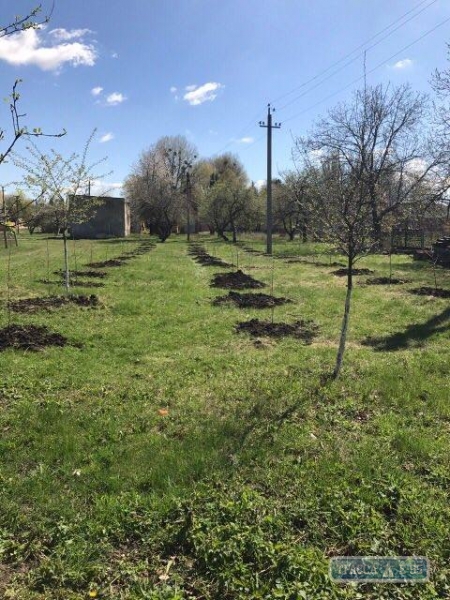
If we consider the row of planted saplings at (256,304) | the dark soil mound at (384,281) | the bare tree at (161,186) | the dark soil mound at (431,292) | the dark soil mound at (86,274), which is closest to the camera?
the row of planted saplings at (256,304)

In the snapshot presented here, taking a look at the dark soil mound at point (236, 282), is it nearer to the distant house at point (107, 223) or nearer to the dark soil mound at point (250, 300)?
the dark soil mound at point (250, 300)

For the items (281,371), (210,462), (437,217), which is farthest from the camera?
(437,217)

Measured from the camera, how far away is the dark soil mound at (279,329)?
30.9 ft

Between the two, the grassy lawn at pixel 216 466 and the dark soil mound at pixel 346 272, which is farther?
the dark soil mound at pixel 346 272

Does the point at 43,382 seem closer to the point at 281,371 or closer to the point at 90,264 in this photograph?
the point at 281,371

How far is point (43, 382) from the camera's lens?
20.8 feet

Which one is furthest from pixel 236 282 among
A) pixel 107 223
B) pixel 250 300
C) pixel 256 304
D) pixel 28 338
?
pixel 107 223

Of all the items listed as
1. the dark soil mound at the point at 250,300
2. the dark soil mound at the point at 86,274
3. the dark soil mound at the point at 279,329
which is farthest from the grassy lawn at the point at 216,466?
the dark soil mound at the point at 86,274

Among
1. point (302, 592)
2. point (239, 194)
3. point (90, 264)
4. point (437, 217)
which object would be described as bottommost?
point (302, 592)

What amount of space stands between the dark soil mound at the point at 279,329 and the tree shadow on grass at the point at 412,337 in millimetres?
1146

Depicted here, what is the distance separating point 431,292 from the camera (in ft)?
49.3

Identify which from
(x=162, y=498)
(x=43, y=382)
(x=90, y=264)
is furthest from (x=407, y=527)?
(x=90, y=264)

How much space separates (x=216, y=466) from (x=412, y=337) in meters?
6.57

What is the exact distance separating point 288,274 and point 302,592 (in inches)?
691
